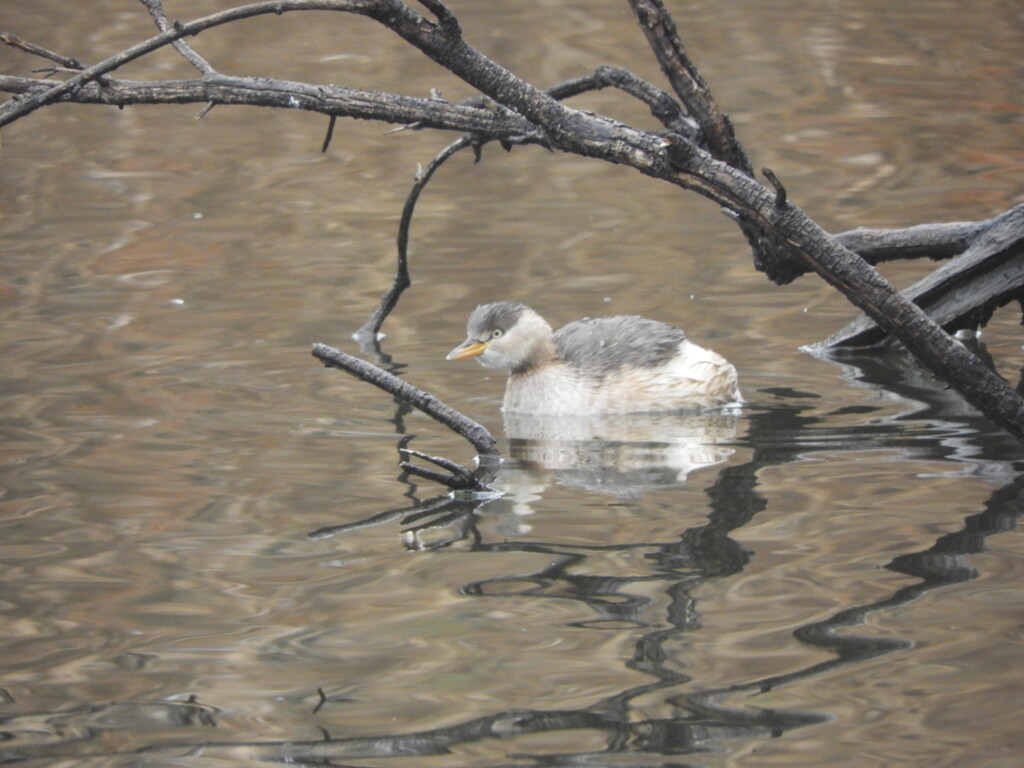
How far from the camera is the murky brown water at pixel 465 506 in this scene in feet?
12.6

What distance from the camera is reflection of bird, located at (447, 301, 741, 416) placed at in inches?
269

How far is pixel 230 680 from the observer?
13.3 feet

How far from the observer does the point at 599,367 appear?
6.99m

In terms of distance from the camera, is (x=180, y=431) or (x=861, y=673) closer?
(x=861, y=673)

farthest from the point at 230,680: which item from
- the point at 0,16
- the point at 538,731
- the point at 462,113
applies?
the point at 0,16

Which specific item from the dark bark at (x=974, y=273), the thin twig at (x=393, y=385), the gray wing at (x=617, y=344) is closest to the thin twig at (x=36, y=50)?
the thin twig at (x=393, y=385)

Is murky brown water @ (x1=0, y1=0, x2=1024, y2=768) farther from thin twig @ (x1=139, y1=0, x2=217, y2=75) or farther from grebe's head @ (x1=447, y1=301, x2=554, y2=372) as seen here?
thin twig @ (x1=139, y1=0, x2=217, y2=75)

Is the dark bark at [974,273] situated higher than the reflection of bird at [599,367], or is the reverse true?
the dark bark at [974,273]

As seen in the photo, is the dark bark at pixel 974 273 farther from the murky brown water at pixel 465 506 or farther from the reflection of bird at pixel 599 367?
the reflection of bird at pixel 599 367

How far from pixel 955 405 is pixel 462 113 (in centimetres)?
275

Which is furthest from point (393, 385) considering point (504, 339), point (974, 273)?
point (974, 273)

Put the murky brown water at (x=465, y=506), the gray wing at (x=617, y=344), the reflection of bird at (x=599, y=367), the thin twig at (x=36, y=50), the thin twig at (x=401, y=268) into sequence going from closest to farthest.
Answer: the murky brown water at (x=465, y=506), the thin twig at (x=36, y=50), the reflection of bird at (x=599, y=367), the gray wing at (x=617, y=344), the thin twig at (x=401, y=268)

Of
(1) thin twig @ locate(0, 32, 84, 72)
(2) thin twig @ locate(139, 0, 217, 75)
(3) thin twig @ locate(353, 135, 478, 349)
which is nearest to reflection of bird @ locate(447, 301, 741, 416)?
(3) thin twig @ locate(353, 135, 478, 349)

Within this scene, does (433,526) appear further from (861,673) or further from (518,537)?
(861,673)
